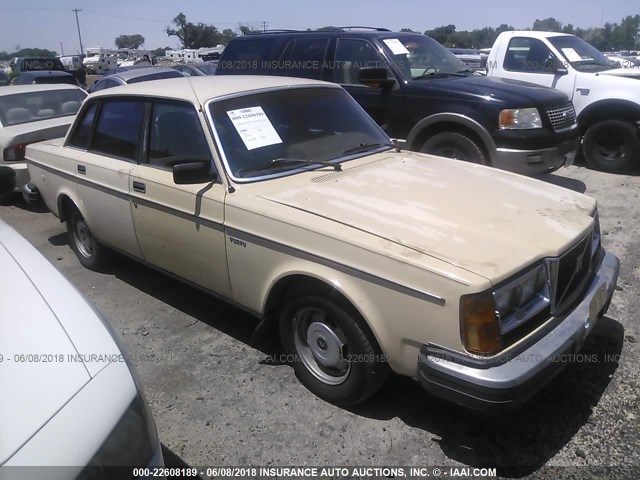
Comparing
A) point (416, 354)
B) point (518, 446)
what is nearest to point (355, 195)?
point (416, 354)

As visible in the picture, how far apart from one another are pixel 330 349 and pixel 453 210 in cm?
101

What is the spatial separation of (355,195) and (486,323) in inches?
43.5

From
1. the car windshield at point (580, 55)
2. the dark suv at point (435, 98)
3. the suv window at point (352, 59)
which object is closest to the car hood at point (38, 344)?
the dark suv at point (435, 98)

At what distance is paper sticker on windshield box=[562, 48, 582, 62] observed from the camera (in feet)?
26.2

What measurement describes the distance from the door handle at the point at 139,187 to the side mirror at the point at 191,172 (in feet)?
2.11

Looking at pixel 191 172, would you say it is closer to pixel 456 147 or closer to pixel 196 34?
pixel 456 147

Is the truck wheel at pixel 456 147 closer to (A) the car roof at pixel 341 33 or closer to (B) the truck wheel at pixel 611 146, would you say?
(A) the car roof at pixel 341 33

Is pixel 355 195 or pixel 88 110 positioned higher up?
pixel 88 110

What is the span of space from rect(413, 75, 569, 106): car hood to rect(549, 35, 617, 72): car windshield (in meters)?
1.95

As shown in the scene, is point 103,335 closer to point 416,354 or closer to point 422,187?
point 416,354

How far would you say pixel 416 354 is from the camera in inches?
95.1

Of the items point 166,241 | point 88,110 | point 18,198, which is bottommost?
point 18,198

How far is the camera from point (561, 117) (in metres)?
6.26

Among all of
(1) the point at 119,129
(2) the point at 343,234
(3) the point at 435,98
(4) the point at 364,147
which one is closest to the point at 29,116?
(1) the point at 119,129
